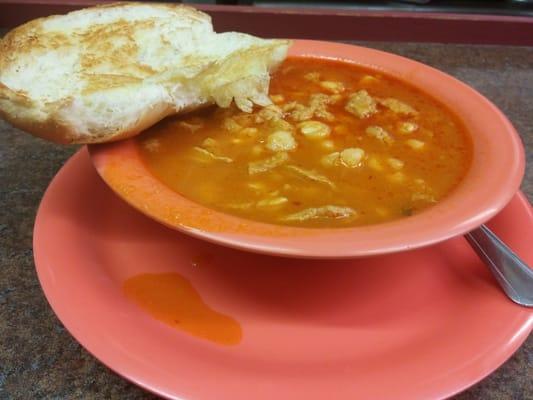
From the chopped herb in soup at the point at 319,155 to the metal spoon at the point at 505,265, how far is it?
0.44 feet

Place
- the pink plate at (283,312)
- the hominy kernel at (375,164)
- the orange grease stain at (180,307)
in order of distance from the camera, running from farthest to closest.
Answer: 1. the hominy kernel at (375,164)
2. the orange grease stain at (180,307)
3. the pink plate at (283,312)

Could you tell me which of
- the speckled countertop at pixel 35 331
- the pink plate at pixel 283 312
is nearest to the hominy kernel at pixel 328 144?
the pink plate at pixel 283 312

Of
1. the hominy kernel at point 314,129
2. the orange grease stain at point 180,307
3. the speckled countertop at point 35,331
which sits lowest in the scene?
the speckled countertop at point 35,331

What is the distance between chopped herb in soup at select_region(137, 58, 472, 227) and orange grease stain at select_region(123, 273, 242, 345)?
6.8 inches

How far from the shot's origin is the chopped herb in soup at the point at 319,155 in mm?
998

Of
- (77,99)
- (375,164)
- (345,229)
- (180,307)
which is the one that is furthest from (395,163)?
(77,99)

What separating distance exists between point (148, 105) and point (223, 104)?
0.19 m

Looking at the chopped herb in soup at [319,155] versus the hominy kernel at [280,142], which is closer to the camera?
the chopped herb in soup at [319,155]

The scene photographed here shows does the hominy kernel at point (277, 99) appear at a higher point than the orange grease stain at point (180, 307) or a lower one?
higher

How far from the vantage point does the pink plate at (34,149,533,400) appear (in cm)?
84

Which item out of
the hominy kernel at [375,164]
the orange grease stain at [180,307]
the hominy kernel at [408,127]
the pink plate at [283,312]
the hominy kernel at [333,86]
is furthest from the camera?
the hominy kernel at [333,86]

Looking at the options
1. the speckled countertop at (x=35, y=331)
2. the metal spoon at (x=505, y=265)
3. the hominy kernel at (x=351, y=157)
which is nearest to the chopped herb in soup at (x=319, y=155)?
the hominy kernel at (x=351, y=157)

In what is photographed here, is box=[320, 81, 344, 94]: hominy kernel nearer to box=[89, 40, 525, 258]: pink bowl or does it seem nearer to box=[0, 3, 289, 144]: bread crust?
box=[0, 3, 289, 144]: bread crust

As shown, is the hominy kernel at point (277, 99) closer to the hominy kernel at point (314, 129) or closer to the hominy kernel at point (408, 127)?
the hominy kernel at point (314, 129)
